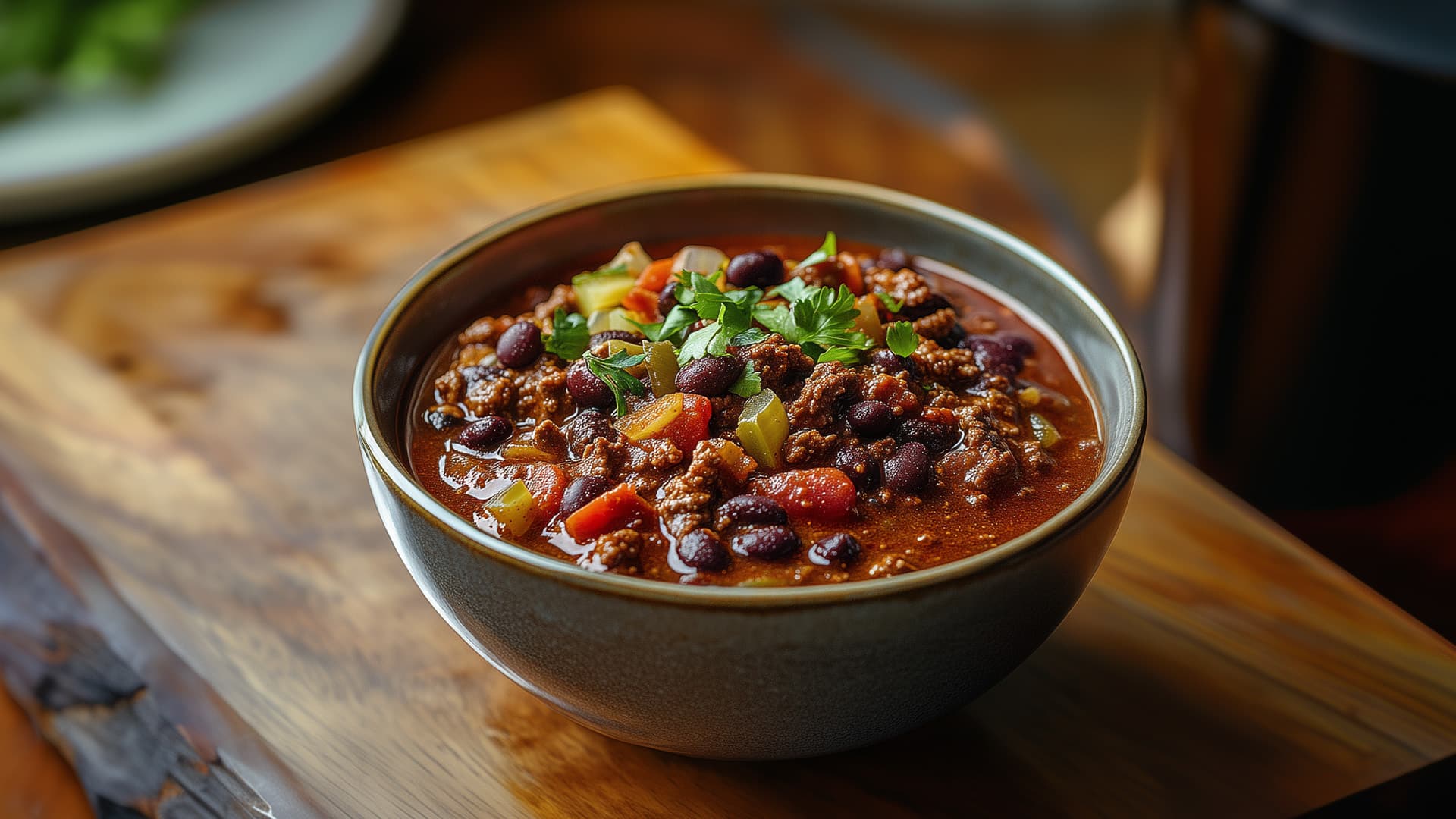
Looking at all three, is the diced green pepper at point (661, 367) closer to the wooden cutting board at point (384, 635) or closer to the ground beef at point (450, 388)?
the ground beef at point (450, 388)

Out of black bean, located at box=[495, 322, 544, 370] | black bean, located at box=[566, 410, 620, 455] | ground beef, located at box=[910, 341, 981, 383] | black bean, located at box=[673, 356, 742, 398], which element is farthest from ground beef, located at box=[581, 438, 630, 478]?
ground beef, located at box=[910, 341, 981, 383]

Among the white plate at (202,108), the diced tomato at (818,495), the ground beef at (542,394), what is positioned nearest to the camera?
the diced tomato at (818,495)

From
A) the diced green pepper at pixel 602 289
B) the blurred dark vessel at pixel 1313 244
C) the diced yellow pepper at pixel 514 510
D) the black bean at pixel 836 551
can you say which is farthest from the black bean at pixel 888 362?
the blurred dark vessel at pixel 1313 244

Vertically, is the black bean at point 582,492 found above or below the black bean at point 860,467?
above

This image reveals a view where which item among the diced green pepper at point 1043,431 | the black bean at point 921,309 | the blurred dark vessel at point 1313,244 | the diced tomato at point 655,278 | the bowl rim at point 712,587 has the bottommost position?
the blurred dark vessel at point 1313,244

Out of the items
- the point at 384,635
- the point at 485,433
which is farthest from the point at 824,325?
the point at 384,635

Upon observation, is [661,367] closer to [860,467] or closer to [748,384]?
[748,384]

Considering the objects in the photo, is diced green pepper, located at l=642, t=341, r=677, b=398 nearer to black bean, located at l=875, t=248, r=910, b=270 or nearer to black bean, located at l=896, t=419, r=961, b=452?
black bean, located at l=896, t=419, r=961, b=452
